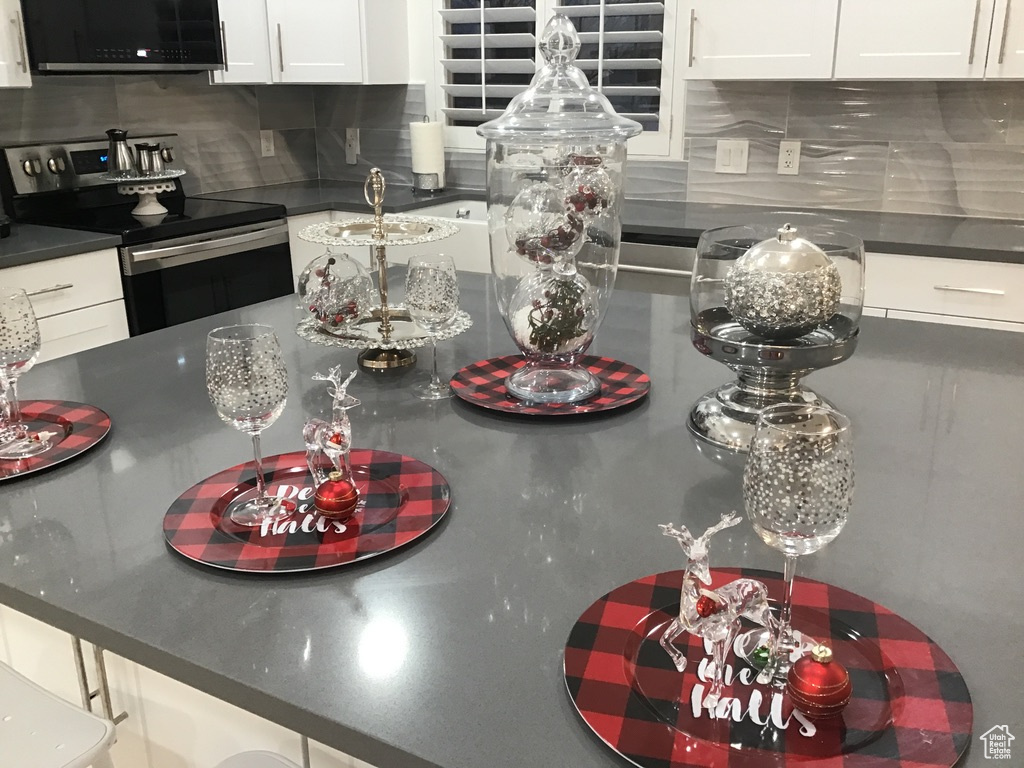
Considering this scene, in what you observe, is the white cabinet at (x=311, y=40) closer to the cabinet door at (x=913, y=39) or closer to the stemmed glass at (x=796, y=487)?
the cabinet door at (x=913, y=39)

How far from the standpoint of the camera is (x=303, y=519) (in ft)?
3.02

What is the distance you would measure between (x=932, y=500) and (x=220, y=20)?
2.92 metres

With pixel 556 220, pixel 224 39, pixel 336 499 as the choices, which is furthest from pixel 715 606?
pixel 224 39

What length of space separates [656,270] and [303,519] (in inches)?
80.2

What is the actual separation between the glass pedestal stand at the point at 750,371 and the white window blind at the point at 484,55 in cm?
241

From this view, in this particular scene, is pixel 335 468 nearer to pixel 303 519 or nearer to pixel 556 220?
pixel 303 519

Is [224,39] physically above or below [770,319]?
above

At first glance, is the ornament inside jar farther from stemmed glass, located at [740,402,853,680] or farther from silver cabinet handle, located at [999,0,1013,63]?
silver cabinet handle, located at [999,0,1013,63]

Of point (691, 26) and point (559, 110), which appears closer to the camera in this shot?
point (559, 110)

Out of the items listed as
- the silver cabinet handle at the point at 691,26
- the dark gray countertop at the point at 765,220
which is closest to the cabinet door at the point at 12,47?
the dark gray countertop at the point at 765,220

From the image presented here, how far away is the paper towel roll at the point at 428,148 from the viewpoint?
353 cm

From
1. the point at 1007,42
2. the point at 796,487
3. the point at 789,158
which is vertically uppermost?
the point at 1007,42

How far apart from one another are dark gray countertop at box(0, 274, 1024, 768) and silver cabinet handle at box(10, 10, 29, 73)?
5.24 ft

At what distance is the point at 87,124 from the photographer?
3148mm
